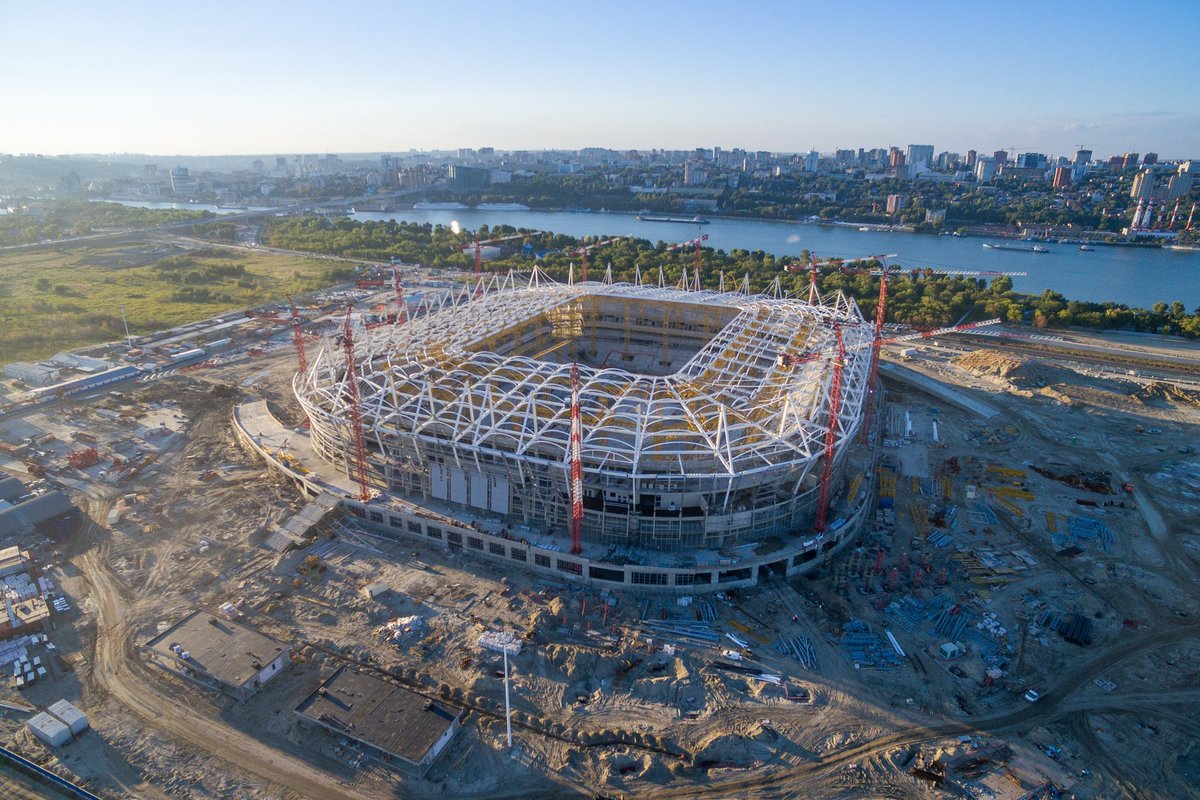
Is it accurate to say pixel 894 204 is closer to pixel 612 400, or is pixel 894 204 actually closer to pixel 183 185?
pixel 612 400

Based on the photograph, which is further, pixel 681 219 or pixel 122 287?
pixel 681 219

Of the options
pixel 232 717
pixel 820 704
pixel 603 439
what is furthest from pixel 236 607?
pixel 820 704

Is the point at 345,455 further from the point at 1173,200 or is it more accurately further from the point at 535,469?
the point at 1173,200

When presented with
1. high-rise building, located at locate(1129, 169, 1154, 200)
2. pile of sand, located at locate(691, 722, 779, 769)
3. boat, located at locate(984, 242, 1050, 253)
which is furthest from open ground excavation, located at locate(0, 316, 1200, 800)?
high-rise building, located at locate(1129, 169, 1154, 200)

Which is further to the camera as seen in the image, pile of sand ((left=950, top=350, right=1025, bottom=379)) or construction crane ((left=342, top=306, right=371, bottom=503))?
pile of sand ((left=950, top=350, right=1025, bottom=379))

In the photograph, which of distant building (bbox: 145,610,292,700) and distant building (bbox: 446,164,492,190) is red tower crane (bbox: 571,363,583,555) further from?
distant building (bbox: 446,164,492,190)

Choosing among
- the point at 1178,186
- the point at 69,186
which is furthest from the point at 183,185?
the point at 1178,186
